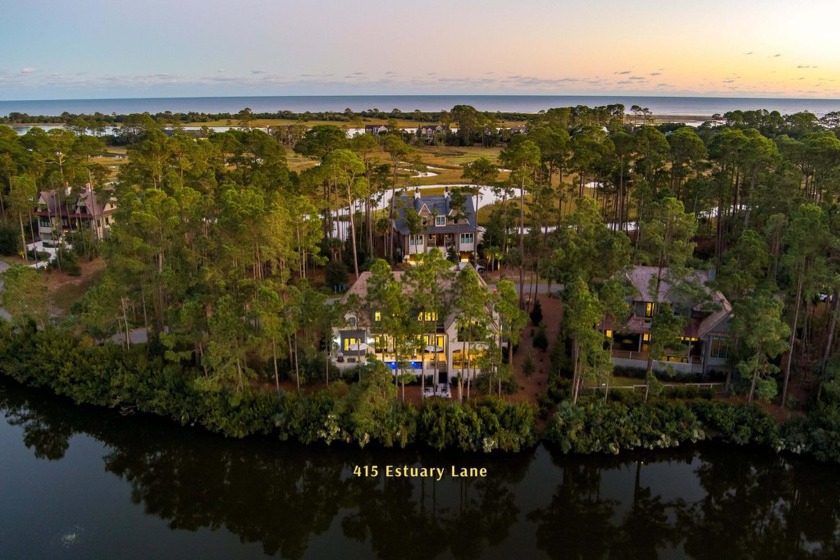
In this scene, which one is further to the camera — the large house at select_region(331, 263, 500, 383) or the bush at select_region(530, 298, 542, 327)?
the bush at select_region(530, 298, 542, 327)

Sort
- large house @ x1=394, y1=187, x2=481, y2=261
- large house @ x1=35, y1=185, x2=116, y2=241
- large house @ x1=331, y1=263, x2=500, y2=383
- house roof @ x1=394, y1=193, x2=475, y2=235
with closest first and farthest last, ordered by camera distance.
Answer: large house @ x1=331, y1=263, x2=500, y2=383
large house @ x1=394, y1=187, x2=481, y2=261
house roof @ x1=394, y1=193, x2=475, y2=235
large house @ x1=35, y1=185, x2=116, y2=241

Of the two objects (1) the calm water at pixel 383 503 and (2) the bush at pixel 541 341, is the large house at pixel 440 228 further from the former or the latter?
(1) the calm water at pixel 383 503

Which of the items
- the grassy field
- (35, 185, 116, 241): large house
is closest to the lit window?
the grassy field

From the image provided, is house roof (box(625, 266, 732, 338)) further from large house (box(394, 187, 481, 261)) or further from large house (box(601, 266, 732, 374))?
large house (box(394, 187, 481, 261))

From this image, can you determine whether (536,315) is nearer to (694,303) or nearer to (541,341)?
(541,341)

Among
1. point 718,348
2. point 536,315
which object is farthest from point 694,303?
point 536,315

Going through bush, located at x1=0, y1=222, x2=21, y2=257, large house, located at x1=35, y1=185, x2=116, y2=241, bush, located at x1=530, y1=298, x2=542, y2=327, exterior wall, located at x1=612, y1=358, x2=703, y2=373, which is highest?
large house, located at x1=35, y1=185, x2=116, y2=241

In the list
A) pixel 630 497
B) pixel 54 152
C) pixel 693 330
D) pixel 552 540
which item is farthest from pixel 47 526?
pixel 54 152

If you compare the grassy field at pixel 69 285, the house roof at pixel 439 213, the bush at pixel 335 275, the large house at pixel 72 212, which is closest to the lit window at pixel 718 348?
the house roof at pixel 439 213
